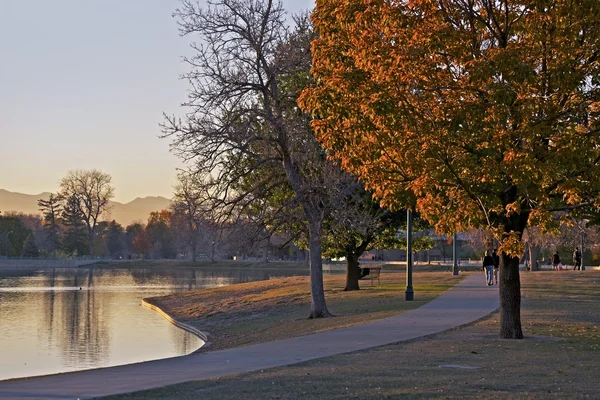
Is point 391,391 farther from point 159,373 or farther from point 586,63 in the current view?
point 586,63

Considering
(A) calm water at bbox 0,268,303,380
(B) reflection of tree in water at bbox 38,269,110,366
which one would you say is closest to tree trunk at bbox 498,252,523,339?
(A) calm water at bbox 0,268,303,380

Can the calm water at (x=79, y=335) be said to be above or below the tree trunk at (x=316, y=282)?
below

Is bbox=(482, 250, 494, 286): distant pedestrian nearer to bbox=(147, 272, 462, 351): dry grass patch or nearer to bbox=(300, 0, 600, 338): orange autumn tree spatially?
bbox=(147, 272, 462, 351): dry grass patch

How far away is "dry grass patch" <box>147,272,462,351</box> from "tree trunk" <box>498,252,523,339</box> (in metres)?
5.92

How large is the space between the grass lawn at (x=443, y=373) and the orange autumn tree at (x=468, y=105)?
208 cm

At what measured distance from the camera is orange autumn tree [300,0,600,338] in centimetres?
1534

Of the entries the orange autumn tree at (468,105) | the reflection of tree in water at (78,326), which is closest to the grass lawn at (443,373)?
the orange autumn tree at (468,105)

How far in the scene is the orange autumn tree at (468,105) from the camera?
15.3 meters

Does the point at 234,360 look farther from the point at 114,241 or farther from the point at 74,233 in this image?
the point at 114,241

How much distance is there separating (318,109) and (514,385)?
689cm

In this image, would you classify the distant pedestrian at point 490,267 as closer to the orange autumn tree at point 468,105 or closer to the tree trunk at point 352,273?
the tree trunk at point 352,273

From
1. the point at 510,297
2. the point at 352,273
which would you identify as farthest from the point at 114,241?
the point at 510,297

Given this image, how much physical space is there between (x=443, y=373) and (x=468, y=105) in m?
5.23

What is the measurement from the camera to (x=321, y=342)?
1866cm
